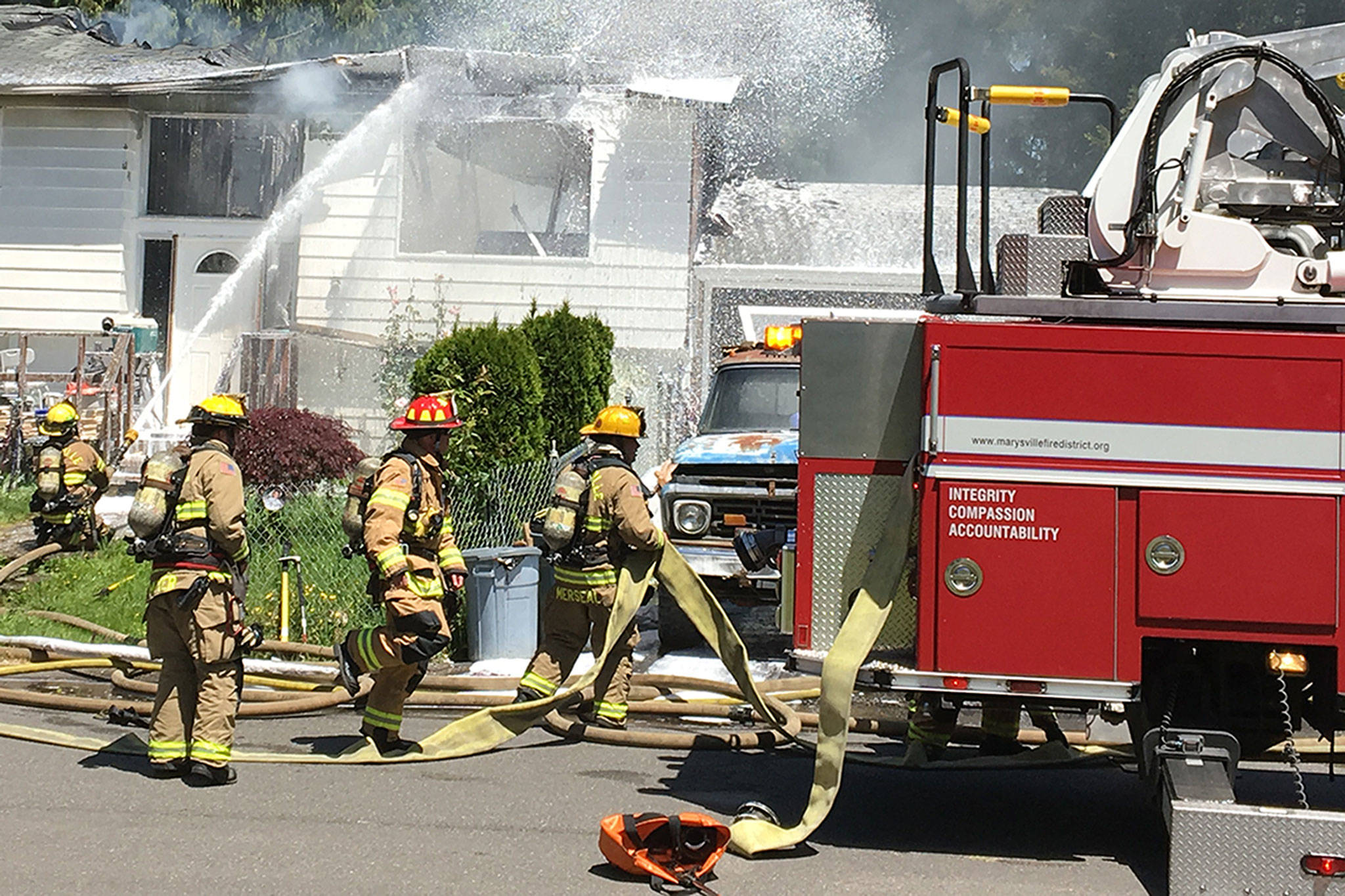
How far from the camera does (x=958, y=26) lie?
35.2 m

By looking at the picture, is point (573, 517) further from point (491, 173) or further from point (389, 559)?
point (491, 173)

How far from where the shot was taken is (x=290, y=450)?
12.2 m

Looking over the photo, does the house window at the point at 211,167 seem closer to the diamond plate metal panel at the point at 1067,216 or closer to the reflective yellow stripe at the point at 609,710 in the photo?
the reflective yellow stripe at the point at 609,710

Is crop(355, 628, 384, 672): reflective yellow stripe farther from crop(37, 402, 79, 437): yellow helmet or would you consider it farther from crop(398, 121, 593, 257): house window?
crop(398, 121, 593, 257): house window

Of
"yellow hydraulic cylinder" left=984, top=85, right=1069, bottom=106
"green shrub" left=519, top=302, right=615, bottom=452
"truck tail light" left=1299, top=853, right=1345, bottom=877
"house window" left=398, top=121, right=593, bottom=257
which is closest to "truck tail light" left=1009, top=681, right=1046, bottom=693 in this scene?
"truck tail light" left=1299, top=853, right=1345, bottom=877

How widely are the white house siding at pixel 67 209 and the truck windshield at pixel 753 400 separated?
10.1 m

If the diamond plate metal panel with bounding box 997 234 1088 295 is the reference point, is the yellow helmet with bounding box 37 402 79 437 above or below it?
below

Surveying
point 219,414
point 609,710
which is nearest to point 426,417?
point 219,414

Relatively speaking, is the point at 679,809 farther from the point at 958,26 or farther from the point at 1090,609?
the point at 958,26

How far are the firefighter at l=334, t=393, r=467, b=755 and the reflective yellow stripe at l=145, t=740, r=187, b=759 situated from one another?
86cm

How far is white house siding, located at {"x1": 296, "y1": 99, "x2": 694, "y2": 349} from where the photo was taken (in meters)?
17.4

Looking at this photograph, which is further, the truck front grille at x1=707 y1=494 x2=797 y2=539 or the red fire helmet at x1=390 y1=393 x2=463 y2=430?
the truck front grille at x1=707 y1=494 x2=797 y2=539

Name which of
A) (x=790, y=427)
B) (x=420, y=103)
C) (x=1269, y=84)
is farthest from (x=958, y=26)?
(x=1269, y=84)

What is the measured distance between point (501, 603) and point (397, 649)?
9.22 feet
